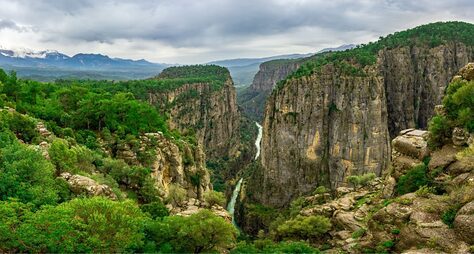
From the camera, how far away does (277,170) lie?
83.6 metres

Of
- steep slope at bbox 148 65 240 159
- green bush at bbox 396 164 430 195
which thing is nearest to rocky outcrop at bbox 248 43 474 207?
steep slope at bbox 148 65 240 159

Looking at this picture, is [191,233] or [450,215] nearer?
[450,215]

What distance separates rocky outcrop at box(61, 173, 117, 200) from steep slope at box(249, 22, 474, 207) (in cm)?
5819

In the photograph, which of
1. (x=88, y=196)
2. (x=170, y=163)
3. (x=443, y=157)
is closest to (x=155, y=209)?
(x=88, y=196)

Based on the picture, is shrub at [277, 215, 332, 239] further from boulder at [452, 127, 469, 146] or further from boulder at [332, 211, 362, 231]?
boulder at [452, 127, 469, 146]

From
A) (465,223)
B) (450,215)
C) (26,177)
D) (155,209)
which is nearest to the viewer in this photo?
(465,223)

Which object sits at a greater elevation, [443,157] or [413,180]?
[443,157]

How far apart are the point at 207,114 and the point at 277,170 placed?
197 feet

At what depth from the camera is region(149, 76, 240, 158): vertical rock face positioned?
124 metres

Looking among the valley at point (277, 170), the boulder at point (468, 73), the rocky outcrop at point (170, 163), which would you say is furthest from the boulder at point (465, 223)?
the rocky outcrop at point (170, 163)

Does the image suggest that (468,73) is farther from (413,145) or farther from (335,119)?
(335,119)

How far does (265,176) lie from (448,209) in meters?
64.0

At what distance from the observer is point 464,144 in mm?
24938

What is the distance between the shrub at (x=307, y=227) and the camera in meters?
32.6
